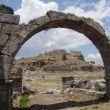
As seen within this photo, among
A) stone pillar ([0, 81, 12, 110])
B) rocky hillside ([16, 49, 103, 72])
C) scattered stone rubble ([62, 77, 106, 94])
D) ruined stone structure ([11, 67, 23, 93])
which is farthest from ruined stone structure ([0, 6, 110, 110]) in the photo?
rocky hillside ([16, 49, 103, 72])

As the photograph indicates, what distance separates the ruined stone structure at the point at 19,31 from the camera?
13078 millimetres

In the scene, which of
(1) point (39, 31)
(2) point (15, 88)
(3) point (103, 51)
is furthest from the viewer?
(2) point (15, 88)

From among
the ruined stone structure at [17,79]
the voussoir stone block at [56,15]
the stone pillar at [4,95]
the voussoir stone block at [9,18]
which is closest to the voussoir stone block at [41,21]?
the voussoir stone block at [56,15]

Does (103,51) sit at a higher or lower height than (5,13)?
lower

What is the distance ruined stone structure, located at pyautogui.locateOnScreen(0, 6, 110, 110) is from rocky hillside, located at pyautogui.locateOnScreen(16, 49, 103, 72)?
46.3m

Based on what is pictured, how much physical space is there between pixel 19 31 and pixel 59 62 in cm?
5829

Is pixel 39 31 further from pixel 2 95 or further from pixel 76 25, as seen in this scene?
pixel 2 95

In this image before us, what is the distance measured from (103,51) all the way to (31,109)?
4842 millimetres

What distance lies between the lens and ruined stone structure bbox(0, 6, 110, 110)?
13.1 metres

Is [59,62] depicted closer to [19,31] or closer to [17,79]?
[17,79]

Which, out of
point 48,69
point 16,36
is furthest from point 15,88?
point 48,69

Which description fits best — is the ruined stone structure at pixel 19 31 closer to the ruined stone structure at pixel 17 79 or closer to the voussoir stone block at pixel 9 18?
the voussoir stone block at pixel 9 18

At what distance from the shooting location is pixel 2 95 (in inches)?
514

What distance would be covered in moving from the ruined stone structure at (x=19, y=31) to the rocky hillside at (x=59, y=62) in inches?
1824
